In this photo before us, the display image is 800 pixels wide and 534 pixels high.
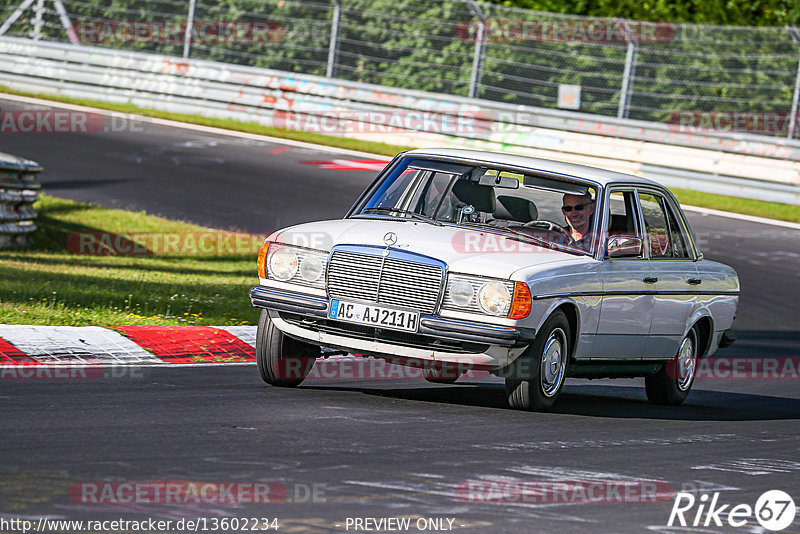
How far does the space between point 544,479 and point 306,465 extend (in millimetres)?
1093

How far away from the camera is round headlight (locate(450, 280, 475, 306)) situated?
7602 millimetres

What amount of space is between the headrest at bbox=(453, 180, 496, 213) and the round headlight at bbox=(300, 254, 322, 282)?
129 centimetres

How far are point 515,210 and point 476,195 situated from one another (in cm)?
28

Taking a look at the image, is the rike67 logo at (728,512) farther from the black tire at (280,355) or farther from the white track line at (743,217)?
the white track line at (743,217)

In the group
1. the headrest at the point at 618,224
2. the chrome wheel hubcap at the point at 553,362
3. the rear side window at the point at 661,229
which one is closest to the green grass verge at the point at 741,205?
the rear side window at the point at 661,229

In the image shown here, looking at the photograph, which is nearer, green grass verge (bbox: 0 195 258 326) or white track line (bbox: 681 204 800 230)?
green grass verge (bbox: 0 195 258 326)

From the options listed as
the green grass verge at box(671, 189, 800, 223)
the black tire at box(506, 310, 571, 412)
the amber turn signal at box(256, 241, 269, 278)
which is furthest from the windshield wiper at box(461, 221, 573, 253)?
the green grass verge at box(671, 189, 800, 223)

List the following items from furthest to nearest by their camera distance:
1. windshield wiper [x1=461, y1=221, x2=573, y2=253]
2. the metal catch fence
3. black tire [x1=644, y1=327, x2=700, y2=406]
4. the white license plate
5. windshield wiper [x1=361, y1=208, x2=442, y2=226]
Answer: the metal catch fence
black tire [x1=644, y1=327, x2=700, y2=406]
windshield wiper [x1=361, y1=208, x2=442, y2=226]
windshield wiper [x1=461, y1=221, x2=573, y2=253]
the white license plate

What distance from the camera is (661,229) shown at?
970cm

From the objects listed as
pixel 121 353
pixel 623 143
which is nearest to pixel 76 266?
pixel 121 353

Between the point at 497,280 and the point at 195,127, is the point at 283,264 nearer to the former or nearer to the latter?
the point at 497,280

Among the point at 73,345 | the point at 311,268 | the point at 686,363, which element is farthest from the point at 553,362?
the point at 73,345

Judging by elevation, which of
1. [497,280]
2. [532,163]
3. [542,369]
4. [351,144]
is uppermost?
[532,163]

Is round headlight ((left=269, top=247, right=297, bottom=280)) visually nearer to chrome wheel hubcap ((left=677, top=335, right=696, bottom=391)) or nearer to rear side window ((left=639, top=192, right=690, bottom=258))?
rear side window ((left=639, top=192, right=690, bottom=258))
